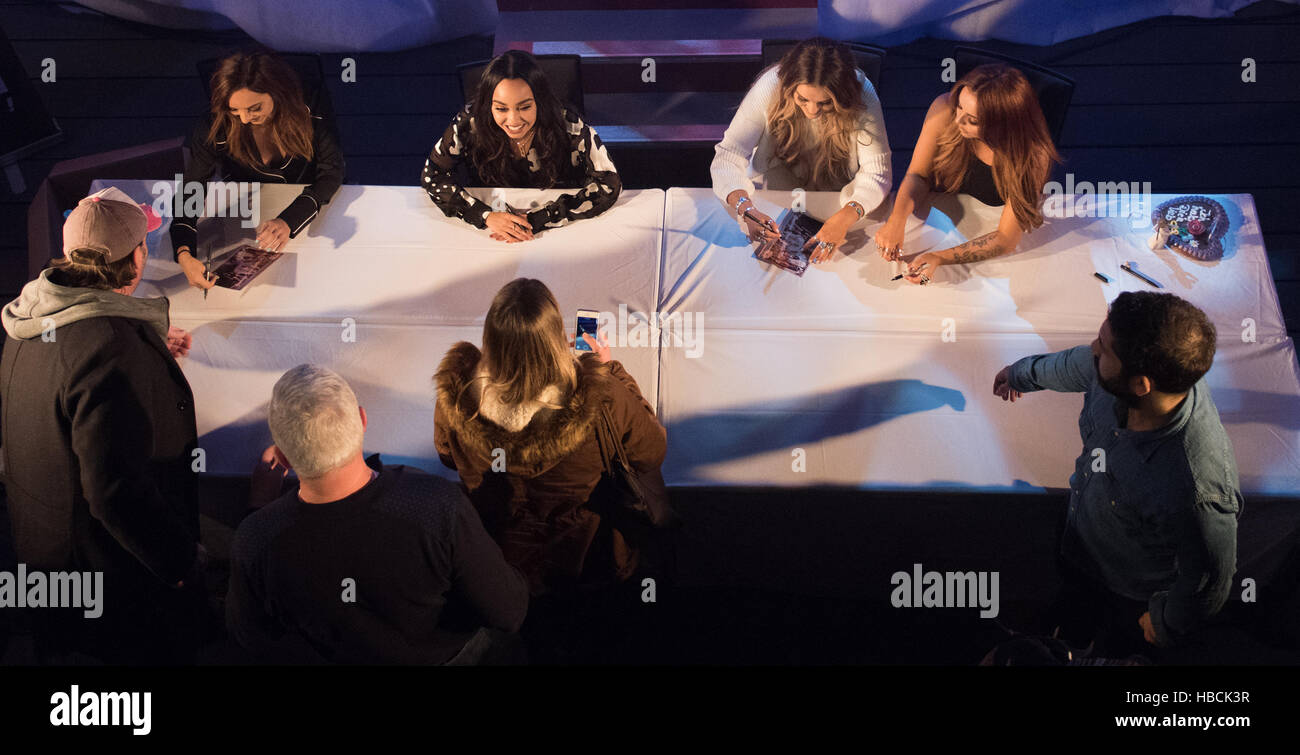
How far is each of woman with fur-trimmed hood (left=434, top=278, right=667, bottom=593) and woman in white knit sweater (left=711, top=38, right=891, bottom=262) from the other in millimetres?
987

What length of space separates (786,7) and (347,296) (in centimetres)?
306

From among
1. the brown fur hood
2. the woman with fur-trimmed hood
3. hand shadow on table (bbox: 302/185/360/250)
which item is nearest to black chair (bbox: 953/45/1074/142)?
the woman with fur-trimmed hood

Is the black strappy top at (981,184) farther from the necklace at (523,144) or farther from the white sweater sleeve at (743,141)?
the necklace at (523,144)

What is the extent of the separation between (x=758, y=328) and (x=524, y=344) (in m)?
0.93

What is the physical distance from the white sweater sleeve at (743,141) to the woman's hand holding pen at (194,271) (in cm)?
161

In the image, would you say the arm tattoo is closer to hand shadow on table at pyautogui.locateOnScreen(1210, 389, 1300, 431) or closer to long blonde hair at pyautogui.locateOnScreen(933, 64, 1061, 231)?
long blonde hair at pyautogui.locateOnScreen(933, 64, 1061, 231)

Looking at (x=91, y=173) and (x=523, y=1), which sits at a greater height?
(x=523, y=1)

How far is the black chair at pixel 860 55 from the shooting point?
330cm

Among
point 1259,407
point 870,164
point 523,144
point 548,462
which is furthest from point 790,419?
point 523,144

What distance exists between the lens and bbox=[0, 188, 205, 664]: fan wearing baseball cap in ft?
6.68

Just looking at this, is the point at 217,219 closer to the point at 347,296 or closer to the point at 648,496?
the point at 347,296

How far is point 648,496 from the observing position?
86.6 inches

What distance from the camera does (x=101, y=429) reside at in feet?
6.60
